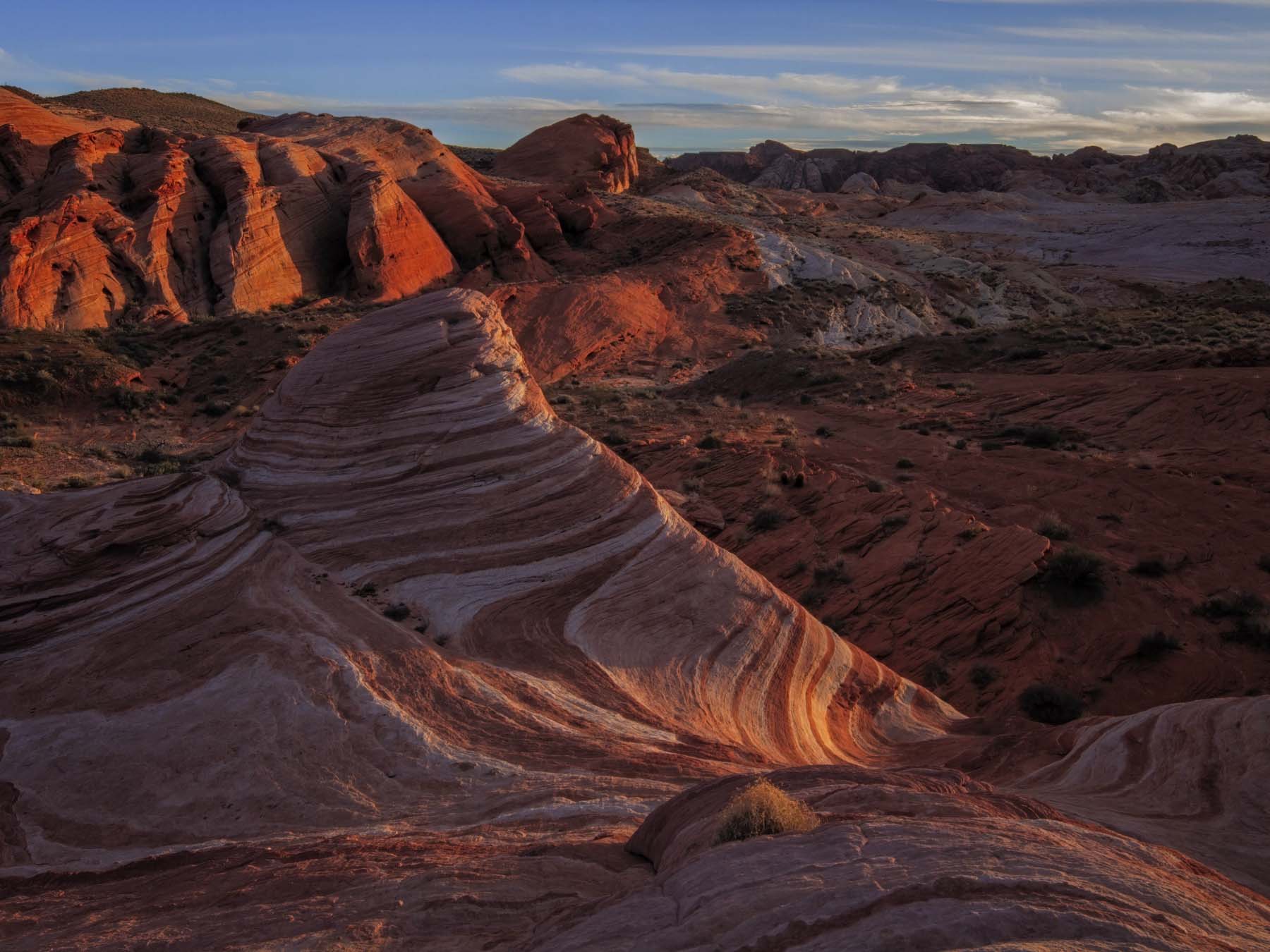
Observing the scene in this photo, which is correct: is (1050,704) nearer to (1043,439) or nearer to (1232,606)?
(1232,606)

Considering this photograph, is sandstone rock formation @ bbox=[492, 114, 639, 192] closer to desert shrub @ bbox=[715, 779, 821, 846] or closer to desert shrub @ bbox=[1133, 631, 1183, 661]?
desert shrub @ bbox=[1133, 631, 1183, 661]

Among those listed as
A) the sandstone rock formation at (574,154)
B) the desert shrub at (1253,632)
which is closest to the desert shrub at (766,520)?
the desert shrub at (1253,632)

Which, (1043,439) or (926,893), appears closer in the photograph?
(926,893)

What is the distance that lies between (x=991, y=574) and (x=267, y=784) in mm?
13190

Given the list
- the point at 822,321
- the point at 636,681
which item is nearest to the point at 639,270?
the point at 822,321

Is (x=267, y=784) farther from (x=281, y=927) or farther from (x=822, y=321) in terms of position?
(x=822, y=321)

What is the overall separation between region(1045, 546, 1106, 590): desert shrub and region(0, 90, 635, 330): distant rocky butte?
3047 centimetres

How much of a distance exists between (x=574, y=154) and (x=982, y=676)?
66344 millimetres

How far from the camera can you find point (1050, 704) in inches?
514

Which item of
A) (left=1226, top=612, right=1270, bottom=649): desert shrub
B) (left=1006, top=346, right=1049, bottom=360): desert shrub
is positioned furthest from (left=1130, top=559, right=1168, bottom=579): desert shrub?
(left=1006, top=346, right=1049, bottom=360): desert shrub

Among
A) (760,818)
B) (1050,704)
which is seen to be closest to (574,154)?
(1050,704)

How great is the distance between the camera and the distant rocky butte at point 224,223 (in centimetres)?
3152

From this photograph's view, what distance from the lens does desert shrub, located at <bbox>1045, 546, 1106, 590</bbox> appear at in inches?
611

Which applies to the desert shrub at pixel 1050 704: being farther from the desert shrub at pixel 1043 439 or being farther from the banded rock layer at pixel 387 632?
the desert shrub at pixel 1043 439
